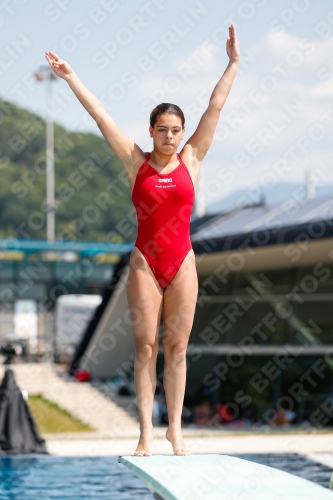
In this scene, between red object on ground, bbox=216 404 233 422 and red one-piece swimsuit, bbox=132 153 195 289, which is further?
red object on ground, bbox=216 404 233 422

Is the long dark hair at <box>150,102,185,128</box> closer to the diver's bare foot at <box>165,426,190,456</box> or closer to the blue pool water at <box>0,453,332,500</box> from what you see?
the diver's bare foot at <box>165,426,190,456</box>

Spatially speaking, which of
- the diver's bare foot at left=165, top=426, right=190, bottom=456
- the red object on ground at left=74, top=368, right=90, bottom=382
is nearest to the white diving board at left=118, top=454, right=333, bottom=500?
Result: the diver's bare foot at left=165, top=426, right=190, bottom=456

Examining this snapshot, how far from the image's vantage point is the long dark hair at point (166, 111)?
19.8 feet

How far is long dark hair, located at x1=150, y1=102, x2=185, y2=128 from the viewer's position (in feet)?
19.8

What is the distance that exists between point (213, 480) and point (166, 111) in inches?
92.3

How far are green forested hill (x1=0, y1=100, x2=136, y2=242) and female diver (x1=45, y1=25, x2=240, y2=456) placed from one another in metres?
78.0

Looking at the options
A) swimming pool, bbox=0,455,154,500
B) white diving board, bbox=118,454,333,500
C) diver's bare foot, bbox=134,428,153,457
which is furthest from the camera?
swimming pool, bbox=0,455,154,500

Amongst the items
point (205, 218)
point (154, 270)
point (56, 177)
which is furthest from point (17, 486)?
point (56, 177)

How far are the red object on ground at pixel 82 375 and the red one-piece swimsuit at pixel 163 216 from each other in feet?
78.6

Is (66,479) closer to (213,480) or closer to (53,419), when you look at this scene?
(213,480)

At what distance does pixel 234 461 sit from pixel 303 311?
1735 cm

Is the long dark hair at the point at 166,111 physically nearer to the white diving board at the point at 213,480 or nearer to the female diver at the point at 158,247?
the female diver at the point at 158,247

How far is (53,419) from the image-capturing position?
2262 centimetres

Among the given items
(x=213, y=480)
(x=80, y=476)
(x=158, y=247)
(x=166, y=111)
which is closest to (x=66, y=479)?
(x=80, y=476)
